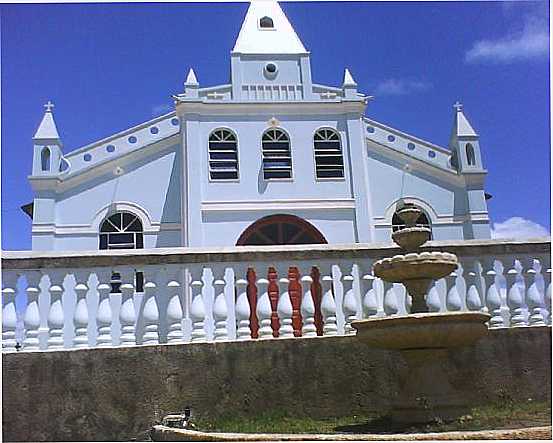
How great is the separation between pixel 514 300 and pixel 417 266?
169 centimetres

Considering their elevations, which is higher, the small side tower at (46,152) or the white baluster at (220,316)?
the small side tower at (46,152)

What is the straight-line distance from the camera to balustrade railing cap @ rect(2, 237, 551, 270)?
19.7 ft

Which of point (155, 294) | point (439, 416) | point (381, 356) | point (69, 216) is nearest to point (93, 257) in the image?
point (155, 294)

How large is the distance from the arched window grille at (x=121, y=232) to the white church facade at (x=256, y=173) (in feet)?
0.08

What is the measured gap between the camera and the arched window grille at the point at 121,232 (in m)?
15.1

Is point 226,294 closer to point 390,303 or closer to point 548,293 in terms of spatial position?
point 390,303

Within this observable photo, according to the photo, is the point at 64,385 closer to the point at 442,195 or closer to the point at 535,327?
the point at 535,327

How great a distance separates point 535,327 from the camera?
6316 mm

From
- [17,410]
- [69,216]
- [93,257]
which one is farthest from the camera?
[69,216]

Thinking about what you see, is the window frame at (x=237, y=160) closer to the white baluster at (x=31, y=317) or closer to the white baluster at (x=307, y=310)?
the white baluster at (x=307, y=310)

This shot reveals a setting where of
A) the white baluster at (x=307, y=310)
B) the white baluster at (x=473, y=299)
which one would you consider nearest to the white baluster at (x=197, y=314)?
the white baluster at (x=307, y=310)

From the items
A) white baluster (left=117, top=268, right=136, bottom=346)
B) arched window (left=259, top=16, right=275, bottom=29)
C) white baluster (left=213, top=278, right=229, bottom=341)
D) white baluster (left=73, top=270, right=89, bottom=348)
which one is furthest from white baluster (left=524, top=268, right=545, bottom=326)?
arched window (left=259, top=16, right=275, bottom=29)

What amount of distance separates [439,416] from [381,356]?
1.13m

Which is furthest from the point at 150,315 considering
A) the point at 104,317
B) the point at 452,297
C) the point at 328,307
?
the point at 452,297
